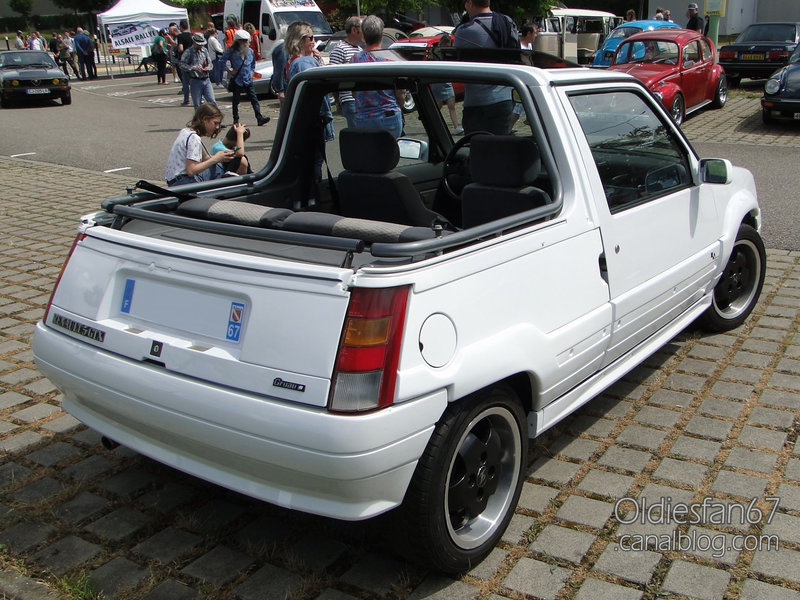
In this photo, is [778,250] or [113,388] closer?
[113,388]

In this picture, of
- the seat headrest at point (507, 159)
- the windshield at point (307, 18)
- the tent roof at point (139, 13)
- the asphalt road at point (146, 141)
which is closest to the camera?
the seat headrest at point (507, 159)

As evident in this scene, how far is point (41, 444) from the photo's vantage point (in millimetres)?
3998

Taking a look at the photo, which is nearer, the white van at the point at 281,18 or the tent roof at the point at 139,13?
the white van at the point at 281,18

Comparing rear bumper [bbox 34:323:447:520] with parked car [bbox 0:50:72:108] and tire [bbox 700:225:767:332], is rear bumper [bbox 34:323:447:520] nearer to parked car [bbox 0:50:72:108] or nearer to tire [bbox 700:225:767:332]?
tire [bbox 700:225:767:332]

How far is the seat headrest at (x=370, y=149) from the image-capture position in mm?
3854

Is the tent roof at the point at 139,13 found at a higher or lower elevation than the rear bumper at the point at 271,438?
higher

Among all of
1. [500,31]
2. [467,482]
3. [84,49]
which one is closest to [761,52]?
[500,31]

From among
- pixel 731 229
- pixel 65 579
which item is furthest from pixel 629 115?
pixel 65 579

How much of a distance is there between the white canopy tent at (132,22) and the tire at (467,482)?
103 feet

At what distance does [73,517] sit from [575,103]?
9.25 ft

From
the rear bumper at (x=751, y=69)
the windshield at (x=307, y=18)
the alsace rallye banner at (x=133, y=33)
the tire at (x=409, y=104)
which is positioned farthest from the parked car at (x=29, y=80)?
the tire at (x=409, y=104)

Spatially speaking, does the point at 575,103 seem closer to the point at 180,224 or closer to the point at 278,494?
the point at 180,224

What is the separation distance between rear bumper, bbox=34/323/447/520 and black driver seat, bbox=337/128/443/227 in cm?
151

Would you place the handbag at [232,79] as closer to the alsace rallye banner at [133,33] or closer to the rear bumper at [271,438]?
the rear bumper at [271,438]
